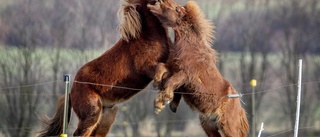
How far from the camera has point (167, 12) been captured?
487 centimetres

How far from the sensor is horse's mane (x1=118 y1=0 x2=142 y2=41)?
4.94 metres

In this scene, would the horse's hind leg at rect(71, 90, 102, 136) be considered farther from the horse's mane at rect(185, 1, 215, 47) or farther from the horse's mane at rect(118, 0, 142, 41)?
the horse's mane at rect(185, 1, 215, 47)

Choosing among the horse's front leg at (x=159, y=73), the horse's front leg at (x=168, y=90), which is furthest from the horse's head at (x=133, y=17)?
the horse's front leg at (x=168, y=90)

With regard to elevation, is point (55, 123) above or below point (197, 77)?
below

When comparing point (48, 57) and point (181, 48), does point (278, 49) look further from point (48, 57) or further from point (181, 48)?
point (181, 48)

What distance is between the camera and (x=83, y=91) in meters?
4.91

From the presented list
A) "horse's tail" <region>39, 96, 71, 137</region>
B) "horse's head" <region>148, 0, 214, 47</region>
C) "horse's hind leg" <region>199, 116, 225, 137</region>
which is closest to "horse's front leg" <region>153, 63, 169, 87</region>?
"horse's head" <region>148, 0, 214, 47</region>

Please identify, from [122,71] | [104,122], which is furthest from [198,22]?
[104,122]

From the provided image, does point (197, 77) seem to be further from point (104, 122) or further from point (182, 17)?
point (104, 122)

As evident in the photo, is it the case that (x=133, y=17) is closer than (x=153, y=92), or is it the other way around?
(x=133, y=17)

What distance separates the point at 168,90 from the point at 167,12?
0.58m

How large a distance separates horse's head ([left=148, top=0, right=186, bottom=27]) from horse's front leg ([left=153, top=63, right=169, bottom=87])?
32 cm

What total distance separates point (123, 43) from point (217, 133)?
35.6 inches

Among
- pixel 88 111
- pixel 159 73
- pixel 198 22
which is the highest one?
pixel 198 22
